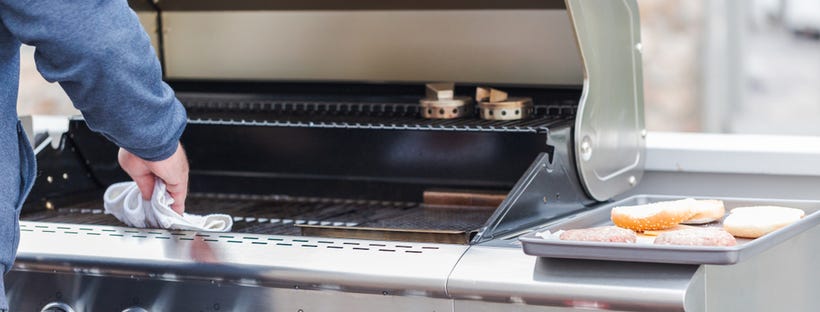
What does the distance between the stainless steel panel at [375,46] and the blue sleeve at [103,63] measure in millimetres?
852

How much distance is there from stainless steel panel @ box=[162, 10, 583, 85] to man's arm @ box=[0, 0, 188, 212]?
826 millimetres

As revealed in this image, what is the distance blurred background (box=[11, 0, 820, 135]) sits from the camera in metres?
5.71

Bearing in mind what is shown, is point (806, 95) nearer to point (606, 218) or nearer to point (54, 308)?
point (606, 218)

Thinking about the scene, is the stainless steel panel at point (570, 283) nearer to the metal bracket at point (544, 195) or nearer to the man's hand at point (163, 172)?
the metal bracket at point (544, 195)

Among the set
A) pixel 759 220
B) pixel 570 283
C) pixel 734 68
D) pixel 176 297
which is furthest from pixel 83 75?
pixel 734 68

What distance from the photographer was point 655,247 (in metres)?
1.42

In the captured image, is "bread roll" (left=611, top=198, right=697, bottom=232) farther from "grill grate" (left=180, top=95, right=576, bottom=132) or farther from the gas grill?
"grill grate" (left=180, top=95, right=576, bottom=132)

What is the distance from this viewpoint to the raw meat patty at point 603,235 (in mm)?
1504

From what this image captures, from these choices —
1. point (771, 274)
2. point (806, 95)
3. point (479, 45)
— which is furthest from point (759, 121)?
point (771, 274)

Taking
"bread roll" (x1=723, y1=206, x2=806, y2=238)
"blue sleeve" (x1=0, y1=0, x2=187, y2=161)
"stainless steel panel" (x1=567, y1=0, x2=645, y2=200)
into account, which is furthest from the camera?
"stainless steel panel" (x1=567, y1=0, x2=645, y2=200)

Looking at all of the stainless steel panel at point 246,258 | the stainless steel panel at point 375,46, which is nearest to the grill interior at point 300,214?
the stainless steel panel at point 246,258

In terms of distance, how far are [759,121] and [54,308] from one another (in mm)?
5445

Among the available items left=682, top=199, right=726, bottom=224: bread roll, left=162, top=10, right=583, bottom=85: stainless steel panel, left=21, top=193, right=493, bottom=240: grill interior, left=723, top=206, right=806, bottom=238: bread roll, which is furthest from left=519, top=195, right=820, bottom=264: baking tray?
left=162, top=10, right=583, bottom=85: stainless steel panel

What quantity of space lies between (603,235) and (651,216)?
19cm
